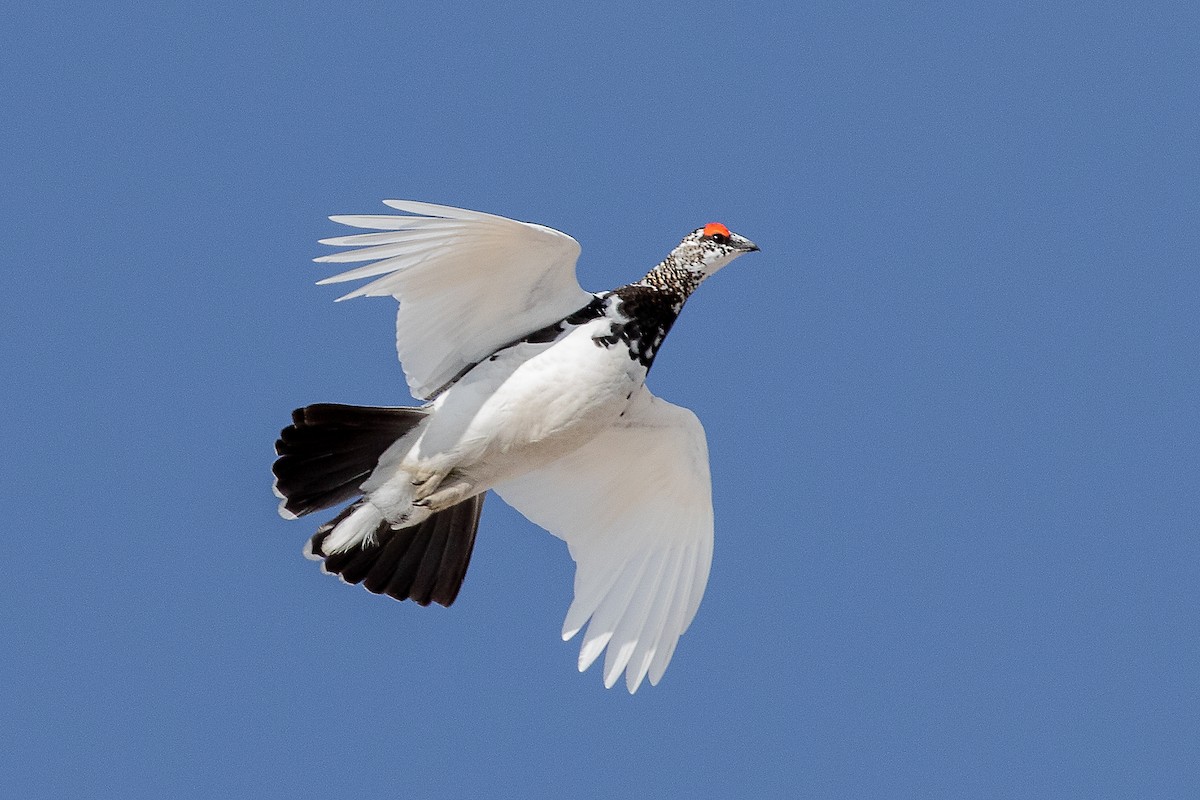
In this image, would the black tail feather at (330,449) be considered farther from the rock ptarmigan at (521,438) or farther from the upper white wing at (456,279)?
the upper white wing at (456,279)

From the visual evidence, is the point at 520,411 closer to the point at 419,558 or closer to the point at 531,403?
the point at 531,403

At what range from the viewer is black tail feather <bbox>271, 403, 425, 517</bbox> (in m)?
10.3

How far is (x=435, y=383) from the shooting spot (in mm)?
10359

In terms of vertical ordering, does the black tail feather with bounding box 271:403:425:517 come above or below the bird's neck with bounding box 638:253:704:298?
below

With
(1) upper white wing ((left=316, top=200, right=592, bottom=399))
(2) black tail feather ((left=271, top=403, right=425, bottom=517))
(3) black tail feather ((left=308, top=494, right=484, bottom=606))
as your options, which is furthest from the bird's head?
(3) black tail feather ((left=308, top=494, right=484, bottom=606))

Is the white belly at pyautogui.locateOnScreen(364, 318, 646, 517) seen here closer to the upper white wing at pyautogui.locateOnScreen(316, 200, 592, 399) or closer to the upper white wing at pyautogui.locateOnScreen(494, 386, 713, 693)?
the upper white wing at pyautogui.locateOnScreen(316, 200, 592, 399)

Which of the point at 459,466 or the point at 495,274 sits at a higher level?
the point at 495,274

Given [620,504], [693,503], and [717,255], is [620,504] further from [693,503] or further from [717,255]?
[717,255]

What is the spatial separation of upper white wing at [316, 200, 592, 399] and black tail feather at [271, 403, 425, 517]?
0.26 m

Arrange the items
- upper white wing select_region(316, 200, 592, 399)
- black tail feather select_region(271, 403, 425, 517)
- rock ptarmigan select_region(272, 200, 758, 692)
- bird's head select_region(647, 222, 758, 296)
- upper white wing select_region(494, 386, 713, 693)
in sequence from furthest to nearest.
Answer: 1. upper white wing select_region(494, 386, 713, 693)
2. bird's head select_region(647, 222, 758, 296)
3. black tail feather select_region(271, 403, 425, 517)
4. rock ptarmigan select_region(272, 200, 758, 692)
5. upper white wing select_region(316, 200, 592, 399)

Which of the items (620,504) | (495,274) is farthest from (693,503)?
(495,274)

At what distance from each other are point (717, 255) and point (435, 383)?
173 centimetres

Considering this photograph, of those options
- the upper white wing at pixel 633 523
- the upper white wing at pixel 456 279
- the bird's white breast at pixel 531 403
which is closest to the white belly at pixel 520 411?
the bird's white breast at pixel 531 403

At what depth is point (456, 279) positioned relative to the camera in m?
10.0
